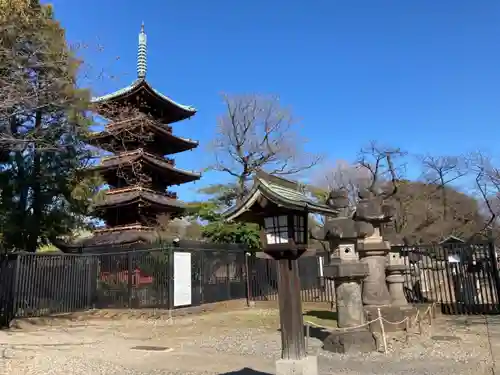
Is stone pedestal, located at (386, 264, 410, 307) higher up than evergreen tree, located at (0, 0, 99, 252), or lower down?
lower down

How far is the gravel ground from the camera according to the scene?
24.8ft

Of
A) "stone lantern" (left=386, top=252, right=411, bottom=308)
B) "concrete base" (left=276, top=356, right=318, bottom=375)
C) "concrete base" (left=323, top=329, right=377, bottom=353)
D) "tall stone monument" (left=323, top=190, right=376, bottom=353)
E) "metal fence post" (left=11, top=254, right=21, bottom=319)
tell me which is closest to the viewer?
"concrete base" (left=276, top=356, right=318, bottom=375)

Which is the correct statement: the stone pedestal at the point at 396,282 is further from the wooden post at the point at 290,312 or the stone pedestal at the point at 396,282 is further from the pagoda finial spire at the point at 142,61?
the pagoda finial spire at the point at 142,61

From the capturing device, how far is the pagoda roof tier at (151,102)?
27547 millimetres

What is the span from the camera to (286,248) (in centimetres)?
574

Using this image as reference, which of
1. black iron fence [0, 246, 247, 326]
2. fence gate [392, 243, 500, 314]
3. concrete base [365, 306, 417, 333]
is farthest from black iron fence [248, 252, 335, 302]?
concrete base [365, 306, 417, 333]

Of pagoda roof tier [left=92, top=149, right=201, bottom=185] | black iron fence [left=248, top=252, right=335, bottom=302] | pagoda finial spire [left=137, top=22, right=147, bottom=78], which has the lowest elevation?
black iron fence [left=248, top=252, right=335, bottom=302]

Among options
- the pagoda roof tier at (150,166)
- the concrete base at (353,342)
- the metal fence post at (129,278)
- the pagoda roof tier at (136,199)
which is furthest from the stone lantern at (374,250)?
the pagoda roof tier at (136,199)

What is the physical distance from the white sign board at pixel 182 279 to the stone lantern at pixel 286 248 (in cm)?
1083

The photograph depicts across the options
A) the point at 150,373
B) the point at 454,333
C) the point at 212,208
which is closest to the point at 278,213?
the point at 150,373

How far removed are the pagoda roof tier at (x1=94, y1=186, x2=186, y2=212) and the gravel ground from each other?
13306mm

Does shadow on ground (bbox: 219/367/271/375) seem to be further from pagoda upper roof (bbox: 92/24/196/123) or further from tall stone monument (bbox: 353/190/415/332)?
pagoda upper roof (bbox: 92/24/196/123)

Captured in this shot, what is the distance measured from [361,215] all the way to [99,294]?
37.9 feet

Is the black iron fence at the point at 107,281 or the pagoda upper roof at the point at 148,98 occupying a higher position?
the pagoda upper roof at the point at 148,98
